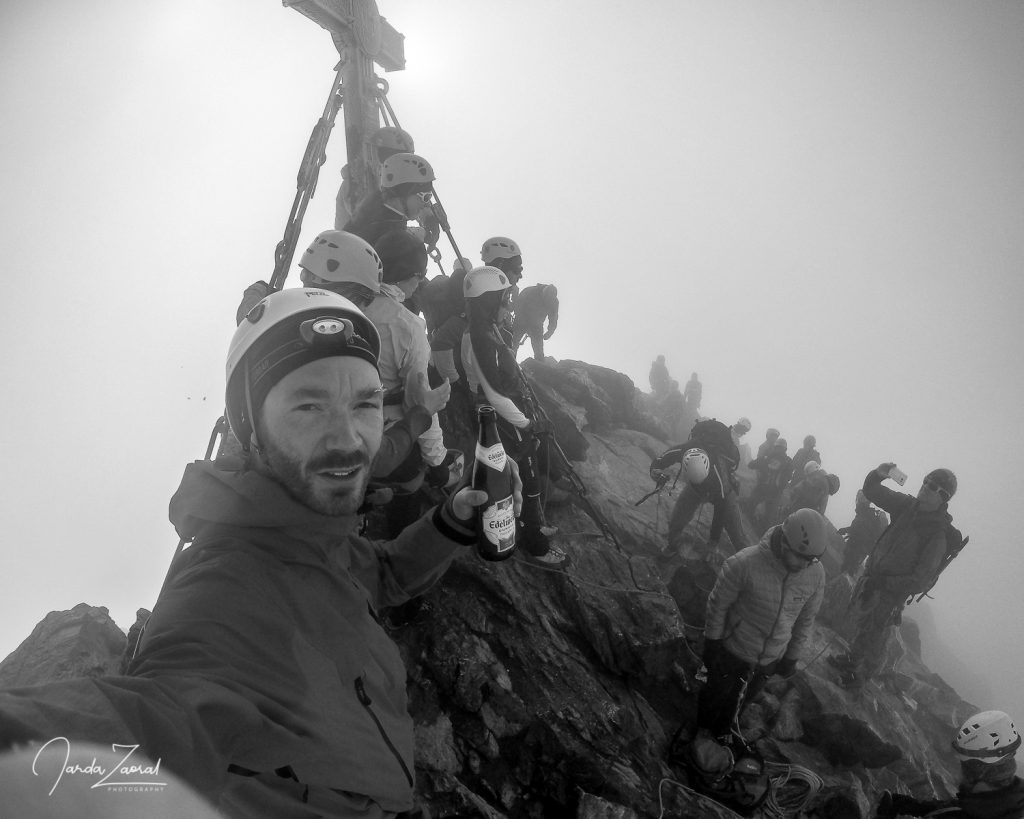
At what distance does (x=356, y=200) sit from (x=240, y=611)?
10.3 meters

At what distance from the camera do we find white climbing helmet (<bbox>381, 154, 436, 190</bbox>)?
6.98 m

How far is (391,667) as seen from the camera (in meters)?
2.38

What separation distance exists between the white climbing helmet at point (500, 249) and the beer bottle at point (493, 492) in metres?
5.83

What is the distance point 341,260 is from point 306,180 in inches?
200

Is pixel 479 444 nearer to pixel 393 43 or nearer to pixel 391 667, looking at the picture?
pixel 391 667

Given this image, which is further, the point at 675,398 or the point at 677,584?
the point at 675,398

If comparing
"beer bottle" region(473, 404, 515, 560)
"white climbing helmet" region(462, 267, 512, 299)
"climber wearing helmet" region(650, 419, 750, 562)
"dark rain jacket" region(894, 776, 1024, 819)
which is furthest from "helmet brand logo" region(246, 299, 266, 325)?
"climber wearing helmet" region(650, 419, 750, 562)

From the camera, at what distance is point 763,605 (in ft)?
20.5

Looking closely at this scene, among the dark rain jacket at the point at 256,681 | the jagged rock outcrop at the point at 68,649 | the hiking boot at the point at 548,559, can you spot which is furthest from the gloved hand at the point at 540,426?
the jagged rock outcrop at the point at 68,649

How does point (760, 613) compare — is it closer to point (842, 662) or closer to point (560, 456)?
point (560, 456)

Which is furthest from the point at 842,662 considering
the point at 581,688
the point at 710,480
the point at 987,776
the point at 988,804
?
the point at 581,688

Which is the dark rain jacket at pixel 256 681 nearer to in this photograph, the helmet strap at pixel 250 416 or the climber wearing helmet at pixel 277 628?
the climber wearing helmet at pixel 277 628

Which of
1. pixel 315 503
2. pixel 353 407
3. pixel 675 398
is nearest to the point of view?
pixel 315 503

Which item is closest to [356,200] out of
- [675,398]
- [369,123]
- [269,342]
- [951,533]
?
[369,123]
